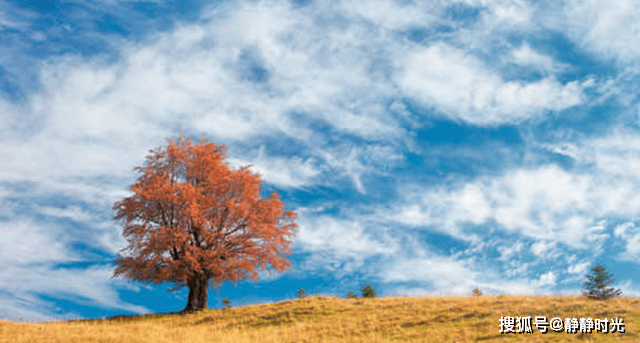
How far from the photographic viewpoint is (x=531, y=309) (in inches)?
1098

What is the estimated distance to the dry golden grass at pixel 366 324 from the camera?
2392 centimetres

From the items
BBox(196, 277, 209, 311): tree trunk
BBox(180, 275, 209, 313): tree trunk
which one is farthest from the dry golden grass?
BBox(196, 277, 209, 311): tree trunk

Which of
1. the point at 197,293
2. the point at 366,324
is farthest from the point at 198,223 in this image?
the point at 366,324

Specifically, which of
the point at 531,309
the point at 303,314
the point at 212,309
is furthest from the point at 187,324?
the point at 531,309

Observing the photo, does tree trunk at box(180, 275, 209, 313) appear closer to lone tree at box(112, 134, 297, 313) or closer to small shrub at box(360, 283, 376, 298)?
lone tree at box(112, 134, 297, 313)

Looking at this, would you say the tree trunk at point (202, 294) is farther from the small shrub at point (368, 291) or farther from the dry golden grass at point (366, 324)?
the small shrub at point (368, 291)

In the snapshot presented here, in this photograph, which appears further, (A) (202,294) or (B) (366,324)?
(A) (202,294)

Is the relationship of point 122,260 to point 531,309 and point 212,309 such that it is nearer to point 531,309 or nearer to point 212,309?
point 212,309

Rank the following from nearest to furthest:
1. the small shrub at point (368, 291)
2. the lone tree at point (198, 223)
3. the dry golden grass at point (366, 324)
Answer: the dry golden grass at point (366, 324)
the lone tree at point (198, 223)
the small shrub at point (368, 291)

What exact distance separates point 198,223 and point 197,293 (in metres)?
5.86

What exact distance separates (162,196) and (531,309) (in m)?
Result: 26.1

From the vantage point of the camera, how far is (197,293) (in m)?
39.8

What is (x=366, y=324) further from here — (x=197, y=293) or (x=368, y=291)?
(x=368, y=291)

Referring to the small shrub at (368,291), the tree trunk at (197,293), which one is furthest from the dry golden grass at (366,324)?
the small shrub at (368,291)
